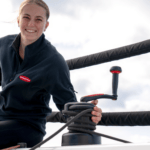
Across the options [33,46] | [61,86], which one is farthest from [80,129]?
[33,46]

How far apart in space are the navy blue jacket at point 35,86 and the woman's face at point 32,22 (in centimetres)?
4

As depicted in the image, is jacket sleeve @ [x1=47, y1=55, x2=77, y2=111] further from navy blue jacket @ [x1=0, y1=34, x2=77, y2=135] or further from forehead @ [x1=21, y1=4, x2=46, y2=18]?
forehead @ [x1=21, y1=4, x2=46, y2=18]

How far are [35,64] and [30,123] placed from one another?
24 centimetres

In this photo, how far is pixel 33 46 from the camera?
87 cm

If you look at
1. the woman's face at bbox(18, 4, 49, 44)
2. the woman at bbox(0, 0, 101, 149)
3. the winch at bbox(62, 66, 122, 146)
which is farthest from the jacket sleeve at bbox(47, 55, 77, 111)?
the winch at bbox(62, 66, 122, 146)

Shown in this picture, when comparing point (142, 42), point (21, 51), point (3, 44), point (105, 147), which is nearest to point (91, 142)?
point (105, 147)

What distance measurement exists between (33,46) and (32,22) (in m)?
0.10

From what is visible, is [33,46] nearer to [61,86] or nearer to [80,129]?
[61,86]

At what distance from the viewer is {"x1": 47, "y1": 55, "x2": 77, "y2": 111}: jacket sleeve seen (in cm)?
82

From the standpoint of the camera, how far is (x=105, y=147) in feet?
1.10

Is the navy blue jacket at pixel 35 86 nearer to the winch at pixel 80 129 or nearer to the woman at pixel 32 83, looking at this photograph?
the woman at pixel 32 83

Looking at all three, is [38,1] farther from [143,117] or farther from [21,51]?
[143,117]

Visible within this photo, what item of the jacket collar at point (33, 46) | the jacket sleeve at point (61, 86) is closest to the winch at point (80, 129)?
the jacket sleeve at point (61, 86)

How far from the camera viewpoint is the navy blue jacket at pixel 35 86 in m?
0.81
